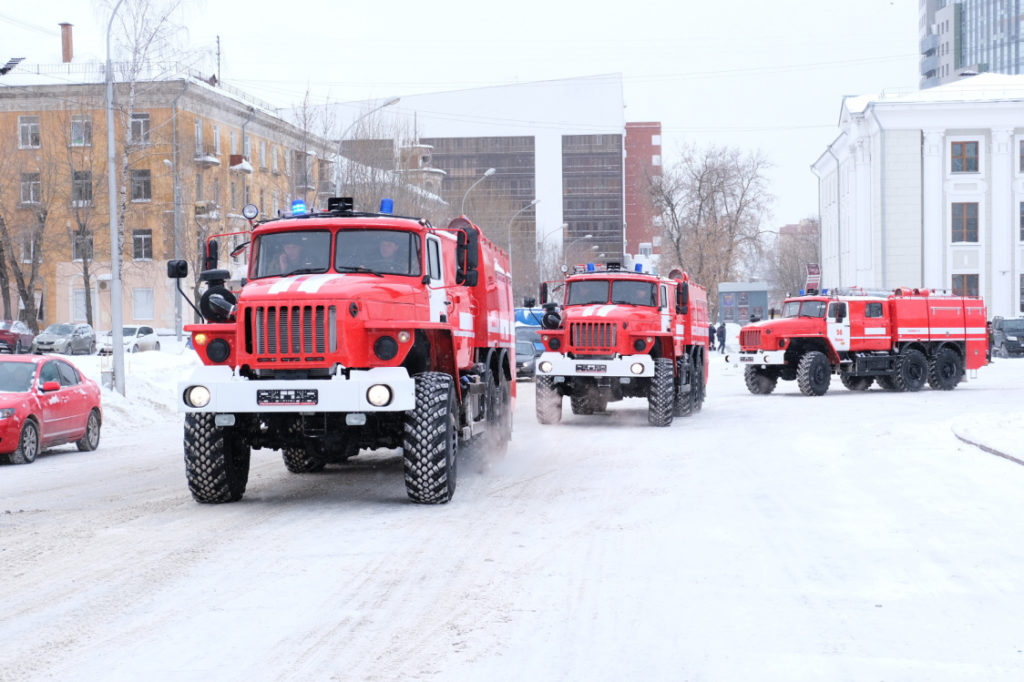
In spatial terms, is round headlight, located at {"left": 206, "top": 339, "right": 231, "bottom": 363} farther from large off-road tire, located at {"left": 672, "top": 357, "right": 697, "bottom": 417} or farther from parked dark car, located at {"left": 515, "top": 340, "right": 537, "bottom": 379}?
parked dark car, located at {"left": 515, "top": 340, "right": 537, "bottom": 379}

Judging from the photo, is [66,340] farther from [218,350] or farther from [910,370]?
[218,350]

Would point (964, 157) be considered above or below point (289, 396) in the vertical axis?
above

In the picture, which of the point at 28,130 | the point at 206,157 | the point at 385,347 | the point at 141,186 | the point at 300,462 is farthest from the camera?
the point at 28,130

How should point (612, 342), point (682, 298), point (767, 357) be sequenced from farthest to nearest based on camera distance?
1. point (767, 357)
2. point (682, 298)
3. point (612, 342)

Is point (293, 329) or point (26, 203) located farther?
point (26, 203)

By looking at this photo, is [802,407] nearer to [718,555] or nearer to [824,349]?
[824,349]

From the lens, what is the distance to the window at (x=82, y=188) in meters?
47.2

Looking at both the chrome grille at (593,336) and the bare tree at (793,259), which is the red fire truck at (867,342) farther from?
the bare tree at (793,259)

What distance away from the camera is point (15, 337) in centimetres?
4703

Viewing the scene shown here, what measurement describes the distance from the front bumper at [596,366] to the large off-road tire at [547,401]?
6.7 inches

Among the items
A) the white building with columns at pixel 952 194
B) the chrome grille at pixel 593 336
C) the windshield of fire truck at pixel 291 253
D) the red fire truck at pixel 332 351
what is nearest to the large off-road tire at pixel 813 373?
the chrome grille at pixel 593 336

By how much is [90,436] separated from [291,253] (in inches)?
313

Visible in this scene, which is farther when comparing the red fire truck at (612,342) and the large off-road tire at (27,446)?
the red fire truck at (612,342)

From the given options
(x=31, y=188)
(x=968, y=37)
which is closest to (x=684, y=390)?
(x=31, y=188)
